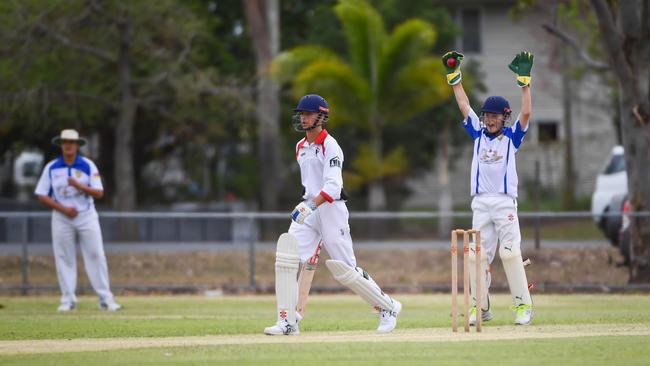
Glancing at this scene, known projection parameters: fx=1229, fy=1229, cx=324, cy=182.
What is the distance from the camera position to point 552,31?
2016cm

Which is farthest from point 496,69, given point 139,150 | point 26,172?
point 26,172

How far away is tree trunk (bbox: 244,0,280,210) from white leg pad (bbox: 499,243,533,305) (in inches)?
799

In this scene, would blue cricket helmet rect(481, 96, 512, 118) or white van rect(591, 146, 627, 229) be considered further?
white van rect(591, 146, 627, 229)

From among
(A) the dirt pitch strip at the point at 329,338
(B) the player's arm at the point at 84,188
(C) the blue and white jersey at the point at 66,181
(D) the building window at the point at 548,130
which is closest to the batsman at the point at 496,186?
(A) the dirt pitch strip at the point at 329,338

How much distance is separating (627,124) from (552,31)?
1.95 meters

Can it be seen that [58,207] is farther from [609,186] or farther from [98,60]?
[98,60]

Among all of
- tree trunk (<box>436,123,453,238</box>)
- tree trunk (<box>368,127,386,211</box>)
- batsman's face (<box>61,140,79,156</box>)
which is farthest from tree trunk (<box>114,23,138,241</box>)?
batsman's face (<box>61,140,79,156</box>)

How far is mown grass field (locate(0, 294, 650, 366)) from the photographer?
9.27 metres

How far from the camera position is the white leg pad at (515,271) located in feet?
39.9

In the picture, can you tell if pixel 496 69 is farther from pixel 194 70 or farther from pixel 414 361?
pixel 414 361

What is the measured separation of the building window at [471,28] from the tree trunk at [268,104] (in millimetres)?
10312

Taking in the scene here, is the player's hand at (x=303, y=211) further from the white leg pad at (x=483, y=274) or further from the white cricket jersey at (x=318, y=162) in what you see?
the white leg pad at (x=483, y=274)

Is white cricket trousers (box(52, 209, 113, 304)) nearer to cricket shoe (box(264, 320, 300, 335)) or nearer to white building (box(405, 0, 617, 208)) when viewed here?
cricket shoe (box(264, 320, 300, 335))

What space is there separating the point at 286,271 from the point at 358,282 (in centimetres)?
71
